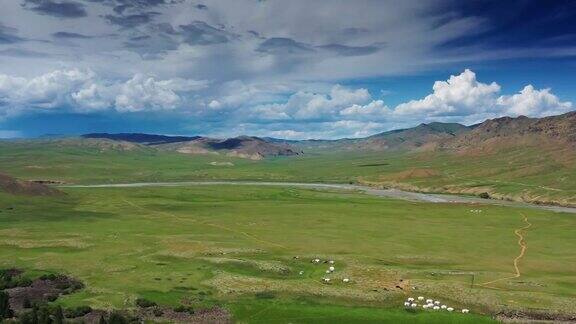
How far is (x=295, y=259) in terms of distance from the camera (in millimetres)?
103750

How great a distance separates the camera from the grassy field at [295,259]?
76188mm

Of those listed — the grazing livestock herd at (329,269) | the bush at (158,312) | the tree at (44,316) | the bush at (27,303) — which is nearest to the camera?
the tree at (44,316)

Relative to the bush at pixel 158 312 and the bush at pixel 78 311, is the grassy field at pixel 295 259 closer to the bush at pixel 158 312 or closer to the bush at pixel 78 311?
the bush at pixel 78 311

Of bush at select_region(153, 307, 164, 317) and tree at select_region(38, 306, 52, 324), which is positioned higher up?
tree at select_region(38, 306, 52, 324)

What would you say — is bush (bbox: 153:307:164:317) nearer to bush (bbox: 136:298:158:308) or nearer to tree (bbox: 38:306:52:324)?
bush (bbox: 136:298:158:308)

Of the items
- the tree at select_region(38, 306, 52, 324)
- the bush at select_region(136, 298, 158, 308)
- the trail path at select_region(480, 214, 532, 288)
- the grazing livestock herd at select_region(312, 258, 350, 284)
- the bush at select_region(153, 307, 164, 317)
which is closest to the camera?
the tree at select_region(38, 306, 52, 324)

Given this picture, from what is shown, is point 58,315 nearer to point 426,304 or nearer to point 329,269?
point 329,269

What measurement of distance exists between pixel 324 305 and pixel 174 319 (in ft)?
67.6

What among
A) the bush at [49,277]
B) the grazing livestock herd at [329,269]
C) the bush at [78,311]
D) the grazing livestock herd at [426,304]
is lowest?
the bush at [78,311]

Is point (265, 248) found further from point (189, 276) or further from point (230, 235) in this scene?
point (189, 276)

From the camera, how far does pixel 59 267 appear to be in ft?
314

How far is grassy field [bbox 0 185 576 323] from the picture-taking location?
250 feet

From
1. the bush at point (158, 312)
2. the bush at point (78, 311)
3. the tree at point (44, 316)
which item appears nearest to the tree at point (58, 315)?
the tree at point (44, 316)

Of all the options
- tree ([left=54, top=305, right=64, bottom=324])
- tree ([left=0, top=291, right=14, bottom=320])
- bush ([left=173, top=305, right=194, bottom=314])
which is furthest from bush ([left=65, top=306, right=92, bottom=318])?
bush ([left=173, top=305, right=194, bottom=314])
